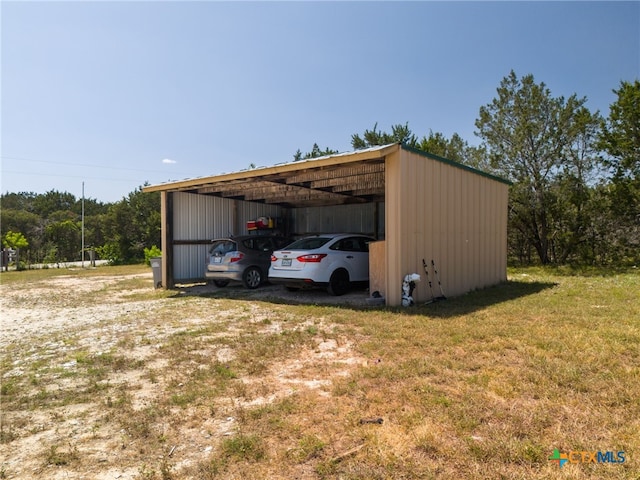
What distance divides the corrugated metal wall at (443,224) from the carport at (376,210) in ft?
0.07

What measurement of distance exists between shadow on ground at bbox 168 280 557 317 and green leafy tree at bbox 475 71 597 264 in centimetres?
827

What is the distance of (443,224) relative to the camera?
8406 millimetres

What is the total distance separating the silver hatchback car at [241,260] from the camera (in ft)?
32.9

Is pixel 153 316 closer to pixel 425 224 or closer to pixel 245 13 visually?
pixel 425 224

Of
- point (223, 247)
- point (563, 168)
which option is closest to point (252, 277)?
point (223, 247)

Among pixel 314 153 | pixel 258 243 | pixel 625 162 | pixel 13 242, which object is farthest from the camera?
pixel 314 153

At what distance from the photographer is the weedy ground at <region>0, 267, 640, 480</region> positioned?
2303 millimetres

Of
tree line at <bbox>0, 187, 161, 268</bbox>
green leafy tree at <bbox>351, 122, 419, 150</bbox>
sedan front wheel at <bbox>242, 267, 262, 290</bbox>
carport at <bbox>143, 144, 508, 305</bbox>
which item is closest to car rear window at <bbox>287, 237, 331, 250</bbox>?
carport at <bbox>143, 144, 508, 305</bbox>

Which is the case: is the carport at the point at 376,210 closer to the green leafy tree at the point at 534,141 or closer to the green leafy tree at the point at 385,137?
the green leafy tree at the point at 534,141

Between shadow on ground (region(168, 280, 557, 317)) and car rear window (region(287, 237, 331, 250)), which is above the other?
car rear window (region(287, 237, 331, 250))

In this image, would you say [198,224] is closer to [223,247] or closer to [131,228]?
[223,247]

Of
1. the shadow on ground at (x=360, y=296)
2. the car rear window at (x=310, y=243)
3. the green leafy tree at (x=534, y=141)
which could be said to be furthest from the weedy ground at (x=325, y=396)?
the green leafy tree at (x=534, y=141)

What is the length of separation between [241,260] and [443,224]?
16.2ft

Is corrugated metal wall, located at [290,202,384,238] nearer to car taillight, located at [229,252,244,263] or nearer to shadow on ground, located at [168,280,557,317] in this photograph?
shadow on ground, located at [168,280,557,317]
